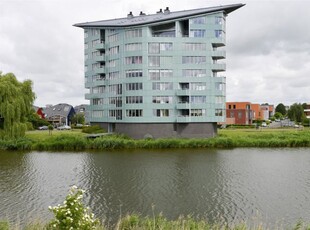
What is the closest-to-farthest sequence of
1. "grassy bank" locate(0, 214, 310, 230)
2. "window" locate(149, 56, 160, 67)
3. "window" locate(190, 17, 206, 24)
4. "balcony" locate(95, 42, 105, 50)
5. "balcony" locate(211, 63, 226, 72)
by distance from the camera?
1. "grassy bank" locate(0, 214, 310, 230)
2. "window" locate(190, 17, 206, 24)
3. "window" locate(149, 56, 160, 67)
4. "balcony" locate(211, 63, 226, 72)
5. "balcony" locate(95, 42, 105, 50)

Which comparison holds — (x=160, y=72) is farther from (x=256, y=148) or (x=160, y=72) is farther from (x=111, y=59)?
(x=256, y=148)

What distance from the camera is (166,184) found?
2858 cm

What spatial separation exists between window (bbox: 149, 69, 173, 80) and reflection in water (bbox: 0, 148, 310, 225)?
58.4 feet

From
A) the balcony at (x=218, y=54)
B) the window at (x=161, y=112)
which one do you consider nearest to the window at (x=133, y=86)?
the window at (x=161, y=112)

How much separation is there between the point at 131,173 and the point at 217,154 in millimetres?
17392

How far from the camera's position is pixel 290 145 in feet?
183

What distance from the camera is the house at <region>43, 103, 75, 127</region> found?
120 meters

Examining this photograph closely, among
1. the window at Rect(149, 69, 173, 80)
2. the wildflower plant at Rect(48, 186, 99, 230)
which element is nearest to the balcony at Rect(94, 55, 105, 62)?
the window at Rect(149, 69, 173, 80)

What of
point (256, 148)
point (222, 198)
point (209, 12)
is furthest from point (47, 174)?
point (209, 12)

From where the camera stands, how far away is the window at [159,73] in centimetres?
5934

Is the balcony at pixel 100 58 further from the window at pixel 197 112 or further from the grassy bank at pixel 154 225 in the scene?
the grassy bank at pixel 154 225

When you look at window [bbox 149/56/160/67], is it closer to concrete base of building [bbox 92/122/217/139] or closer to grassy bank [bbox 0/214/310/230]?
concrete base of building [bbox 92/122/217/139]

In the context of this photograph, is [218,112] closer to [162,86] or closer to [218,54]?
[218,54]

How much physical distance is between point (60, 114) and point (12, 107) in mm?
71110
